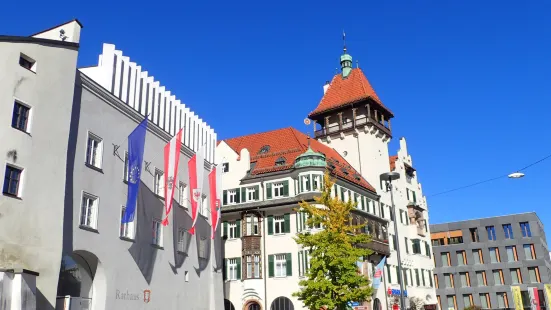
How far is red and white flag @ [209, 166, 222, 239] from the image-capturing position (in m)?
35.4

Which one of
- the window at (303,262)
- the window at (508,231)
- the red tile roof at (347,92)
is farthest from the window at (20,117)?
the window at (508,231)

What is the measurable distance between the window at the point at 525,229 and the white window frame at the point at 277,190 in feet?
170

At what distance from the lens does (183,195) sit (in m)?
33.6

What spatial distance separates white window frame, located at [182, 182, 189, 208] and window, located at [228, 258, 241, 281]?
12543mm

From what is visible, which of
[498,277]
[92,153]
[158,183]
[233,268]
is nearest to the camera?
[92,153]

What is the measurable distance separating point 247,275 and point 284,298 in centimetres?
376

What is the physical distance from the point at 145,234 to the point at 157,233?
1.45 meters

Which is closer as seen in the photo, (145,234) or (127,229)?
(127,229)

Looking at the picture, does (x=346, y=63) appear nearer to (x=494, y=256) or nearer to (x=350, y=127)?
(x=350, y=127)

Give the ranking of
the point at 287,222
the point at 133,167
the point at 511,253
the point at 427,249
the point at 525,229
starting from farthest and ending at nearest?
the point at 525,229 → the point at 511,253 → the point at 427,249 → the point at 287,222 → the point at 133,167

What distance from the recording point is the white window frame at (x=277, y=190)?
44.9 m

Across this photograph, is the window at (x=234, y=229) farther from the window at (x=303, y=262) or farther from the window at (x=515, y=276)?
A: the window at (x=515, y=276)

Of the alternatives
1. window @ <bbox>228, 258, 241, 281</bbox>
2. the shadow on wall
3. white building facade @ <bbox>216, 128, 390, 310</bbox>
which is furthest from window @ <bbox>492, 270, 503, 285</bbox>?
the shadow on wall

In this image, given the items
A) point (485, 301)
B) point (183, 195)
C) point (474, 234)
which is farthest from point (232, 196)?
point (474, 234)
